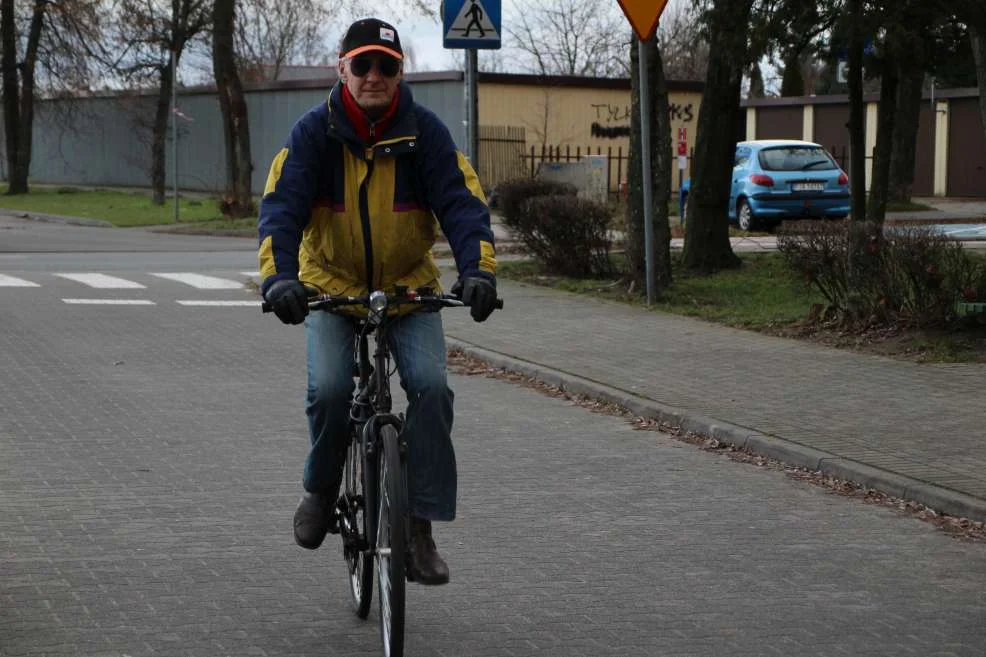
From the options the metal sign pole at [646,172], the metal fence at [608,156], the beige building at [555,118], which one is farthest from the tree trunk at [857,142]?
the metal fence at [608,156]

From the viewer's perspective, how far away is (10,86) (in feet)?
173

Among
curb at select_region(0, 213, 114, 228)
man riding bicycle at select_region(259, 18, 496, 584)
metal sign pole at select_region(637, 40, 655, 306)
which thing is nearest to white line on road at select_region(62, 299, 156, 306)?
metal sign pole at select_region(637, 40, 655, 306)

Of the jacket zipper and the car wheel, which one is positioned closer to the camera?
the jacket zipper

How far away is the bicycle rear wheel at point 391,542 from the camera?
451 centimetres

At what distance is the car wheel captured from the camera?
91.1 feet

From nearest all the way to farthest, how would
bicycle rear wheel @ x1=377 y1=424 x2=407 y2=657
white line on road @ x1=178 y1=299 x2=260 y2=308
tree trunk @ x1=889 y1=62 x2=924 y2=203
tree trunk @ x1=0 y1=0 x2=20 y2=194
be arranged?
bicycle rear wheel @ x1=377 y1=424 x2=407 y2=657 < white line on road @ x1=178 y1=299 x2=260 y2=308 < tree trunk @ x1=889 y1=62 x2=924 y2=203 < tree trunk @ x1=0 y1=0 x2=20 y2=194

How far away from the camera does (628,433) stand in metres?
9.17

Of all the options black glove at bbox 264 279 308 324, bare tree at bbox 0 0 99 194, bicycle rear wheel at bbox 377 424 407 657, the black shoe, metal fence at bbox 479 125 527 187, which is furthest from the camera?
bare tree at bbox 0 0 99 194

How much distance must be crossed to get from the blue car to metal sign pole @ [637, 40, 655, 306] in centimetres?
1224

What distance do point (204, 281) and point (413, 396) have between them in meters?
15.0

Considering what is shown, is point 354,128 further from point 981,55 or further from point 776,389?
point 981,55

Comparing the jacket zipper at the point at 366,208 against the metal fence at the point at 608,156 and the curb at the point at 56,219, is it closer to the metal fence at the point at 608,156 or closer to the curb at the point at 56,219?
the curb at the point at 56,219

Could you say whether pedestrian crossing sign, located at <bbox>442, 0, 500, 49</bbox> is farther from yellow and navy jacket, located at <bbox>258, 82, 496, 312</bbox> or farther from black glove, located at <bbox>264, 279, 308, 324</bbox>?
black glove, located at <bbox>264, 279, 308, 324</bbox>

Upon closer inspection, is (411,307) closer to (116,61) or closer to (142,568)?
(142,568)
